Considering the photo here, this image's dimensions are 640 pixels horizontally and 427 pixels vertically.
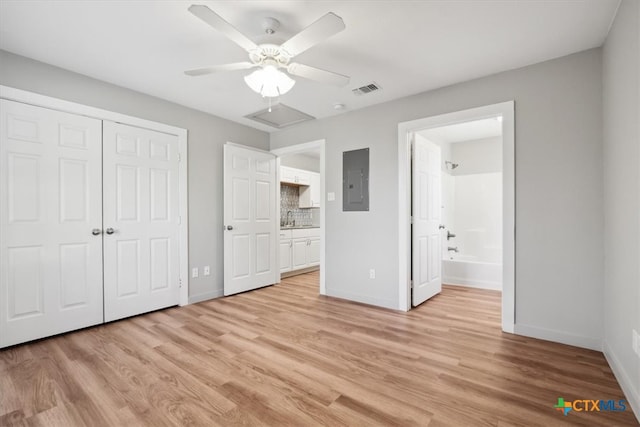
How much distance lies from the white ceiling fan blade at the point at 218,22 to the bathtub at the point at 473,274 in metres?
4.21

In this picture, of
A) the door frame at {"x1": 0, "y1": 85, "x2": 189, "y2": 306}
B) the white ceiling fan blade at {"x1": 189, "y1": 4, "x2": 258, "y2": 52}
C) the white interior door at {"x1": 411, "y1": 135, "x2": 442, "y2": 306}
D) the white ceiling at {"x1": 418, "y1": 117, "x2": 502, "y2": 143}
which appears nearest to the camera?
the white ceiling fan blade at {"x1": 189, "y1": 4, "x2": 258, "y2": 52}

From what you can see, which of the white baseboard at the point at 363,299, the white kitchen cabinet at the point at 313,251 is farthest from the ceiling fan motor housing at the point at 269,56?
the white kitchen cabinet at the point at 313,251

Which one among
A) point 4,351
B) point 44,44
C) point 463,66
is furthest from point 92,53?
point 463,66

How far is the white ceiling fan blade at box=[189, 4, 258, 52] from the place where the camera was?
4.94ft

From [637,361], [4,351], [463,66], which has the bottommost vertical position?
[4,351]

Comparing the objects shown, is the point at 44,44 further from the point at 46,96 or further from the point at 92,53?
the point at 46,96

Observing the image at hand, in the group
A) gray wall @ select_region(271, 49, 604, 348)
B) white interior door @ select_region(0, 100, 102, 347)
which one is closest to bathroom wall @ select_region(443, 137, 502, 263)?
gray wall @ select_region(271, 49, 604, 348)

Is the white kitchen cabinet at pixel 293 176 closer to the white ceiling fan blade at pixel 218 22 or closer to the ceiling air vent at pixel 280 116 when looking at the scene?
the ceiling air vent at pixel 280 116

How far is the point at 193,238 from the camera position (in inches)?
146

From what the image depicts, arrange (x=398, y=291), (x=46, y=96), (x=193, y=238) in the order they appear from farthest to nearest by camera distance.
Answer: (x=193, y=238)
(x=398, y=291)
(x=46, y=96)

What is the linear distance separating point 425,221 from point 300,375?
8.04 feet

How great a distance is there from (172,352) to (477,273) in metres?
4.16

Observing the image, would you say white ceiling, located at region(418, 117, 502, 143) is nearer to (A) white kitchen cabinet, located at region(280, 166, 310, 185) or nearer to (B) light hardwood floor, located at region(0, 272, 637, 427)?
(A) white kitchen cabinet, located at region(280, 166, 310, 185)

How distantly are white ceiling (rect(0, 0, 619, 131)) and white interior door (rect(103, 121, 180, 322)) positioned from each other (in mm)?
658
